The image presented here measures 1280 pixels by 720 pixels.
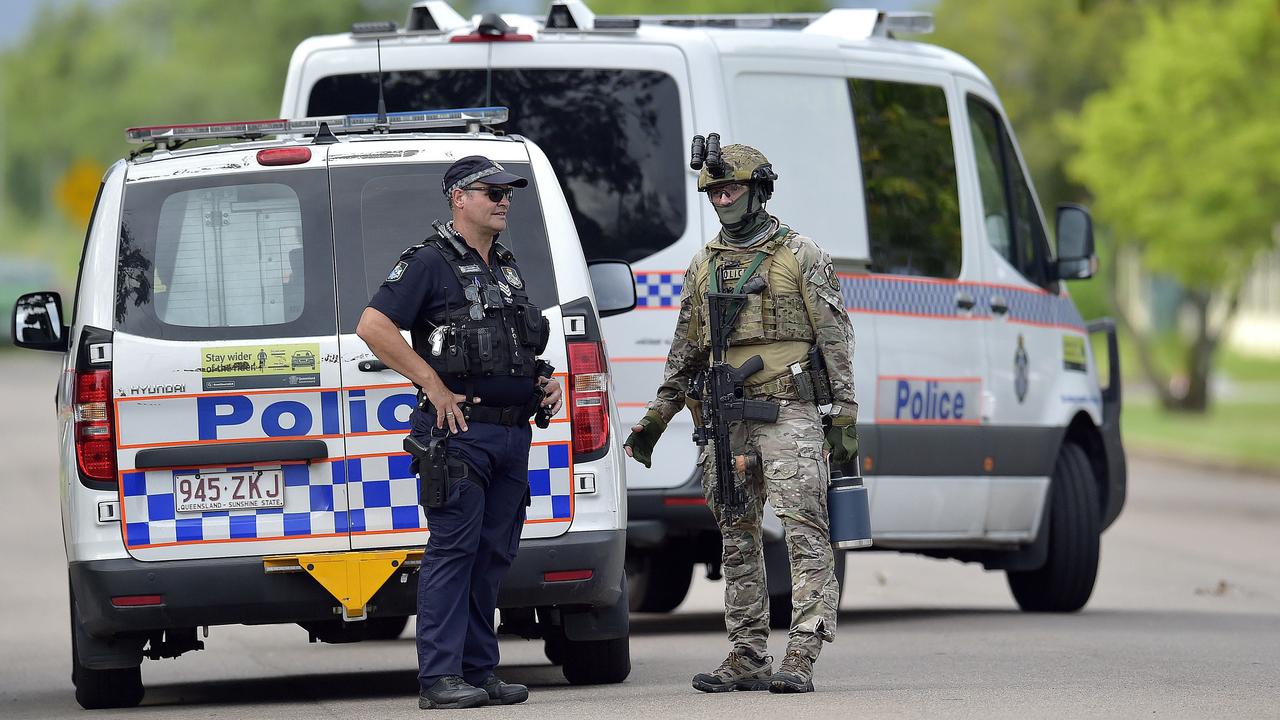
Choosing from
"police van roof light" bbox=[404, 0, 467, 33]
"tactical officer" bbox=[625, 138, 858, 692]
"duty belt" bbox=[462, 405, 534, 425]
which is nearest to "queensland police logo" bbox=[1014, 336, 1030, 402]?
"police van roof light" bbox=[404, 0, 467, 33]

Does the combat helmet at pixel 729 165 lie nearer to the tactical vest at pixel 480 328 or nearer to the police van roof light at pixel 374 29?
the tactical vest at pixel 480 328

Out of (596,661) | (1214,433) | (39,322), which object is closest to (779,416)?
(596,661)

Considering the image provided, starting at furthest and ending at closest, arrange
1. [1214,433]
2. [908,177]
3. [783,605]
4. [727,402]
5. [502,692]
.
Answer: [1214,433] < [908,177] < [783,605] < [727,402] < [502,692]

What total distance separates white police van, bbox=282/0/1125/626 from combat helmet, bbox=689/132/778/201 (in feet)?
5.17

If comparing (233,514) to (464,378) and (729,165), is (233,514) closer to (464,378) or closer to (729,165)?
(464,378)

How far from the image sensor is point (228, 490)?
22.6 feet

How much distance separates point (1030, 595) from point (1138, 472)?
1366 cm

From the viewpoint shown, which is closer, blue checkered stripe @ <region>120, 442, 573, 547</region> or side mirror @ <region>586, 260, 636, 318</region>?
blue checkered stripe @ <region>120, 442, 573, 547</region>

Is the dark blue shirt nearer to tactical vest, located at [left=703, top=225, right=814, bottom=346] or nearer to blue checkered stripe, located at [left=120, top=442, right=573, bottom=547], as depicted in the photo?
blue checkered stripe, located at [left=120, top=442, right=573, bottom=547]

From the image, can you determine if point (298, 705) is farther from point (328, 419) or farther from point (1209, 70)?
point (1209, 70)

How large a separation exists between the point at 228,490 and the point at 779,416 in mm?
1765

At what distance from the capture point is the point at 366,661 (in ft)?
31.2

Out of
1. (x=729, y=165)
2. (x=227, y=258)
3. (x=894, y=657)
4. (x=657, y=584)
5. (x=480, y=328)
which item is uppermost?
(x=729, y=165)

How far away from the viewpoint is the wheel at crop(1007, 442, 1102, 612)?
35.5 feet
